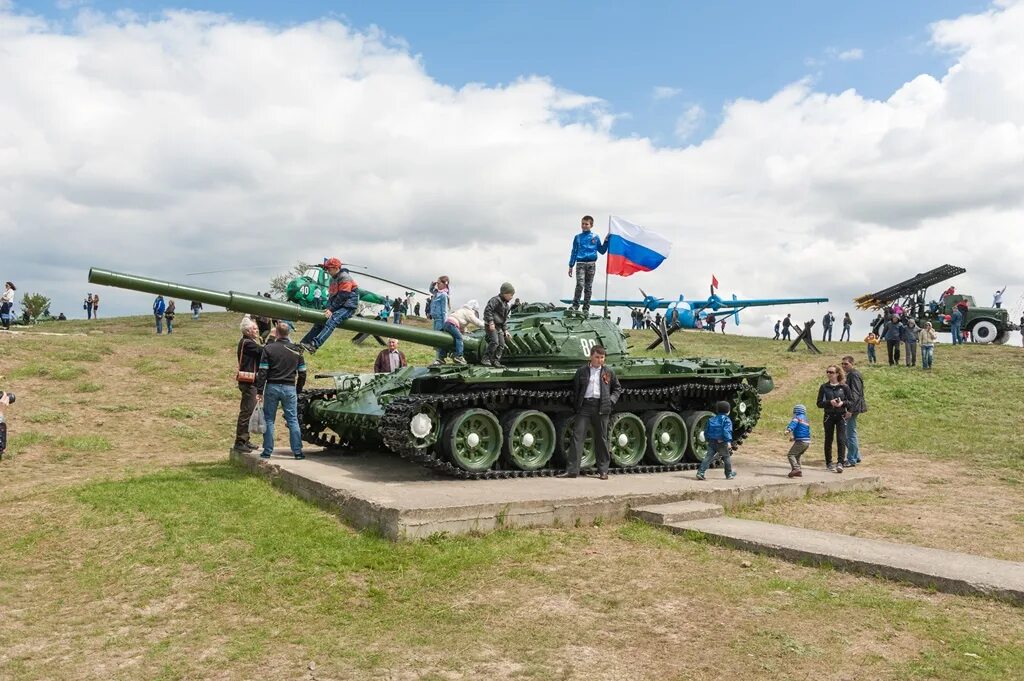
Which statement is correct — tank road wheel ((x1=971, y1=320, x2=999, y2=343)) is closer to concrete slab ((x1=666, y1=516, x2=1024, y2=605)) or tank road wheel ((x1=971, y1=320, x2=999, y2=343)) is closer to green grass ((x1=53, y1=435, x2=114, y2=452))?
concrete slab ((x1=666, y1=516, x2=1024, y2=605))

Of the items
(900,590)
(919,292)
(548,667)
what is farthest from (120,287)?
(919,292)

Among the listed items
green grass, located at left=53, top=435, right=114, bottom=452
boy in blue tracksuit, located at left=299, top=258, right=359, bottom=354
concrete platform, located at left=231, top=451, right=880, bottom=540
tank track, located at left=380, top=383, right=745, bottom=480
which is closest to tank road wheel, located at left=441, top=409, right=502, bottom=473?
tank track, located at left=380, top=383, right=745, bottom=480

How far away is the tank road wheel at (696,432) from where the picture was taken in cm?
1312

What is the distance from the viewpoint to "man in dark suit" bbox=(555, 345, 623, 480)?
10930 millimetres

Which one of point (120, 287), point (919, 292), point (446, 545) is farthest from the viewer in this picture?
point (919, 292)

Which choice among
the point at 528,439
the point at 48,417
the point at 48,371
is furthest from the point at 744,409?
the point at 48,371

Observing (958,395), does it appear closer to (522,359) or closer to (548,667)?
(522,359)

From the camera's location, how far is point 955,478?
1403 centimetres

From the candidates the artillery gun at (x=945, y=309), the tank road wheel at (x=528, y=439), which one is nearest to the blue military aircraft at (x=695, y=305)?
the artillery gun at (x=945, y=309)

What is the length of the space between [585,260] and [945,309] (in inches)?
1121

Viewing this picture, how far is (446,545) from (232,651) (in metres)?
2.53

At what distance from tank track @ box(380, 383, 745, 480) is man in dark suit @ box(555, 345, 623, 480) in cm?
44

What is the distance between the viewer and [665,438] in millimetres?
12883

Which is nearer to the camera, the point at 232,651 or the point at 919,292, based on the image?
the point at 232,651
